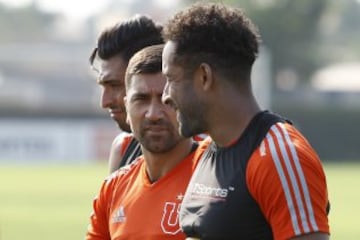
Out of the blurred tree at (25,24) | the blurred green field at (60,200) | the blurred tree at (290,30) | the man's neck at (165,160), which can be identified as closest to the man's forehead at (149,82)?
the man's neck at (165,160)

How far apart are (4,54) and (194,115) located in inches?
2399

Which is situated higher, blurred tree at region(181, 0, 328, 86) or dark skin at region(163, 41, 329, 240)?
blurred tree at region(181, 0, 328, 86)

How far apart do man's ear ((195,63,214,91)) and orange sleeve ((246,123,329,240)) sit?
0.38 m

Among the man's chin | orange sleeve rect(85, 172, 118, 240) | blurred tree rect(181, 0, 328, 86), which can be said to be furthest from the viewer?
blurred tree rect(181, 0, 328, 86)

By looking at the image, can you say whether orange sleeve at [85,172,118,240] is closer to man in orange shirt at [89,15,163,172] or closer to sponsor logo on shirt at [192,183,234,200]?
man in orange shirt at [89,15,163,172]

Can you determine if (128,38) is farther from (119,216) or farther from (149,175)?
(119,216)

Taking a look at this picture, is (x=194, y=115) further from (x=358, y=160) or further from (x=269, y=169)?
(x=358, y=160)

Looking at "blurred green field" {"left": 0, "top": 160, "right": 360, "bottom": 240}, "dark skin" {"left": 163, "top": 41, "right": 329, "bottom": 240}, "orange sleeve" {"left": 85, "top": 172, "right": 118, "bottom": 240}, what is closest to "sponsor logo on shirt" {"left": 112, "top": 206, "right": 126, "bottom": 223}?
"orange sleeve" {"left": 85, "top": 172, "right": 118, "bottom": 240}

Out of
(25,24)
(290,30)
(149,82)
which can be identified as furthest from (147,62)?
(25,24)

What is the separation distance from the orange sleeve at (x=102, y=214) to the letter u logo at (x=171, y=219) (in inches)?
13.1

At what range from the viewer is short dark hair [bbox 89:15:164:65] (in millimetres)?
6324

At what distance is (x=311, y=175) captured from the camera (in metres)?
4.45

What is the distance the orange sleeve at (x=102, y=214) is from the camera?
562cm

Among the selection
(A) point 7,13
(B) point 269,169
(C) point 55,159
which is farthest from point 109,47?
(A) point 7,13
